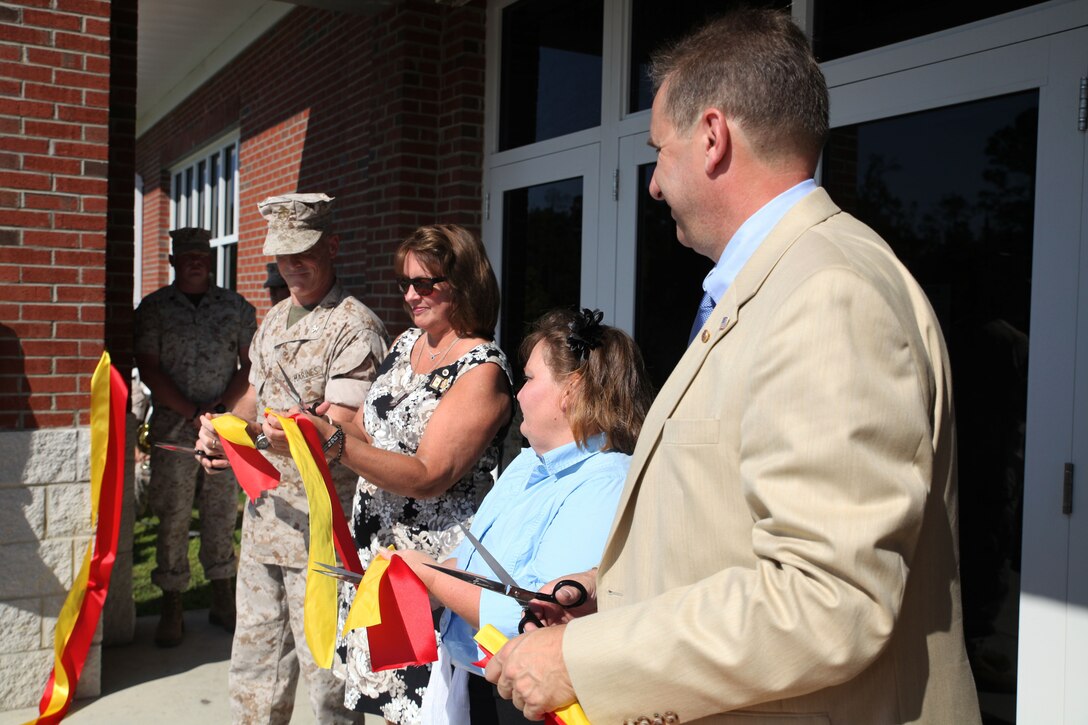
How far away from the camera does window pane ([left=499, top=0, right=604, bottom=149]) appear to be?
16.4 ft

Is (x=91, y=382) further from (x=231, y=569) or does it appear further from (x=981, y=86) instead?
(x=981, y=86)

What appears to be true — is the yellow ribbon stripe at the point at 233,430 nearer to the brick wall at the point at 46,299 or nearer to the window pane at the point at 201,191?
the brick wall at the point at 46,299

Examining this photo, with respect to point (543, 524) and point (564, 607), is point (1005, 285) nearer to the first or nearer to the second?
point (543, 524)

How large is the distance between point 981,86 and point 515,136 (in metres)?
3.19

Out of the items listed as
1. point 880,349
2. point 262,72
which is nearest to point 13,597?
point 880,349

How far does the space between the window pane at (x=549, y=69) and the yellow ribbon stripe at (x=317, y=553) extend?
2.79 m

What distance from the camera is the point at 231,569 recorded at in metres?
5.64

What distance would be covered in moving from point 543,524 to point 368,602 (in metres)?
0.46

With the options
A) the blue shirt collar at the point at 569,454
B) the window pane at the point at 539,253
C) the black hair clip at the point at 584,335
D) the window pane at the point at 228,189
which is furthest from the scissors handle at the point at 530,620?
the window pane at the point at 228,189

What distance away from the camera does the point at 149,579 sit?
22.3 ft

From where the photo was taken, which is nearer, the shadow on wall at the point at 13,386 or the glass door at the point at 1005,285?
the glass door at the point at 1005,285

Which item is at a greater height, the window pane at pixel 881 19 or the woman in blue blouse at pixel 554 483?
the window pane at pixel 881 19

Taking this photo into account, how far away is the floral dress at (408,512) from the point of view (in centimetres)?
284

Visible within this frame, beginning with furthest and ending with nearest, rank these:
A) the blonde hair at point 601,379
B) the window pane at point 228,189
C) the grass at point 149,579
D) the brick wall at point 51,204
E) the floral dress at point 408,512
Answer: the window pane at point 228,189 → the grass at point 149,579 → the brick wall at point 51,204 → the floral dress at point 408,512 → the blonde hair at point 601,379
